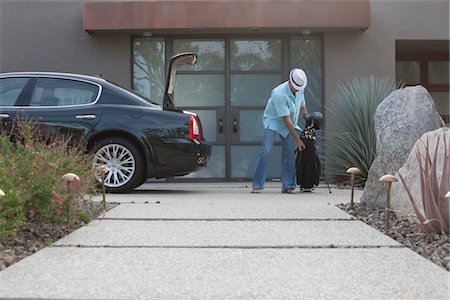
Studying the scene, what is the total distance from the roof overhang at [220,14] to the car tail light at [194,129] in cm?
325

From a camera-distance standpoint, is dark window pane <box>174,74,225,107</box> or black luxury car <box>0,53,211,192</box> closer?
black luxury car <box>0,53,211,192</box>

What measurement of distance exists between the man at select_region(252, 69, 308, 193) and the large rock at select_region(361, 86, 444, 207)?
1.64 metres

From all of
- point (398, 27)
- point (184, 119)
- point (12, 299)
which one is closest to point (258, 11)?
point (398, 27)

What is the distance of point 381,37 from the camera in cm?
1284

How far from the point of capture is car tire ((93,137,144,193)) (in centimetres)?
902

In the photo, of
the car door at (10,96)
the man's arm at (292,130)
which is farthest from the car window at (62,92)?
the man's arm at (292,130)

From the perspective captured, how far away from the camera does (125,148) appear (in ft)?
29.7

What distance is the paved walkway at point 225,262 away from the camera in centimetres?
376

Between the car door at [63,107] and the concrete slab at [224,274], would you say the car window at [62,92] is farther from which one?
the concrete slab at [224,274]

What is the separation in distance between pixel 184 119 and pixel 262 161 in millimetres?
1310

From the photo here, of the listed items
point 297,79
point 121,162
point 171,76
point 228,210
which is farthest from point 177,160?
point 228,210

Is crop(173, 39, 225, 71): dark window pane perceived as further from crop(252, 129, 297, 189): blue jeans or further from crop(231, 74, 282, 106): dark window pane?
crop(252, 129, 297, 189): blue jeans

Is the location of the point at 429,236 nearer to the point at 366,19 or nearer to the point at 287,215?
the point at 287,215

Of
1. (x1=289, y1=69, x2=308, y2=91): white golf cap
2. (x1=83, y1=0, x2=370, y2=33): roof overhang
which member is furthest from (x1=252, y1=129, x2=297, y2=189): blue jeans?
(x1=83, y1=0, x2=370, y2=33): roof overhang
